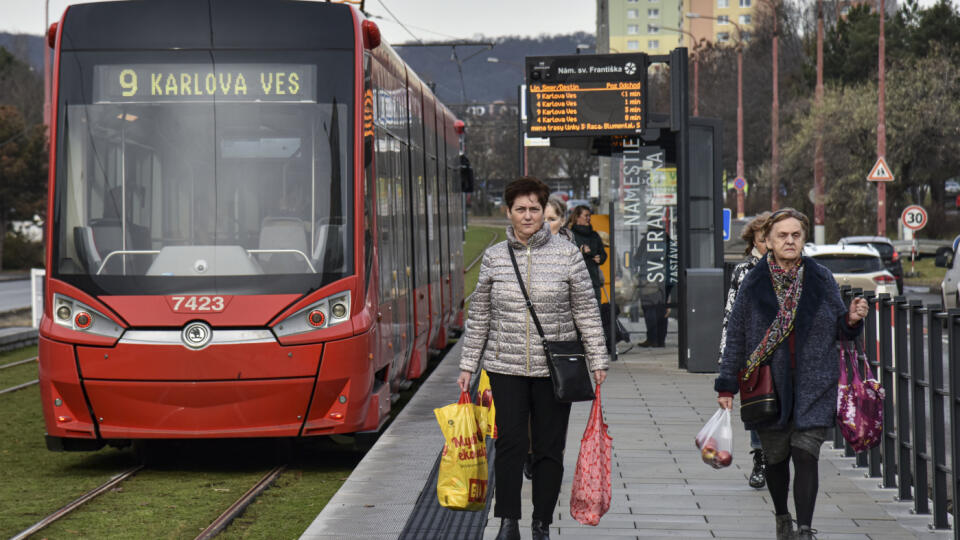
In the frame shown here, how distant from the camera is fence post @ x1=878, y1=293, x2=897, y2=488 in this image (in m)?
8.16

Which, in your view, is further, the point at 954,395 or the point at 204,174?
the point at 204,174

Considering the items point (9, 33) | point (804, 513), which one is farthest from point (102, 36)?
point (9, 33)

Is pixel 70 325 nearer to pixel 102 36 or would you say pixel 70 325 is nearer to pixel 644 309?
pixel 102 36

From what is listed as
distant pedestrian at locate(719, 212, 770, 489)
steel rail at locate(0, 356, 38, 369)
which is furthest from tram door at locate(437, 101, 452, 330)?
distant pedestrian at locate(719, 212, 770, 489)

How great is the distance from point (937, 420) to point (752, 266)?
1.13m

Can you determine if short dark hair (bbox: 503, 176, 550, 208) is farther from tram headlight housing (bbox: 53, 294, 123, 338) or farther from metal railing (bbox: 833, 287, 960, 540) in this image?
tram headlight housing (bbox: 53, 294, 123, 338)

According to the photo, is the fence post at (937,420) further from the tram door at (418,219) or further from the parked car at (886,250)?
the parked car at (886,250)

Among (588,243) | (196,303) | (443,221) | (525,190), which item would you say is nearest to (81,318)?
(196,303)

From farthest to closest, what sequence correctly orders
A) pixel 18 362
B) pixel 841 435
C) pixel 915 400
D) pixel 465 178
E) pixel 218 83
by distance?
1. pixel 465 178
2. pixel 18 362
3. pixel 218 83
4. pixel 841 435
5. pixel 915 400

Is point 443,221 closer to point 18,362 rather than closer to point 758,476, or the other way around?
point 18,362

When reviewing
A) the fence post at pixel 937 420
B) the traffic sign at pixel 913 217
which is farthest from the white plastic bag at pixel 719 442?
the traffic sign at pixel 913 217

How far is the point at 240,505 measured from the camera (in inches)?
336

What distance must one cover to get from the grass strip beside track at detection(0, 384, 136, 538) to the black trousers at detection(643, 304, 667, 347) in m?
7.99

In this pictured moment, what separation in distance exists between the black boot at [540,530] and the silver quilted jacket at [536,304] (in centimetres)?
68
